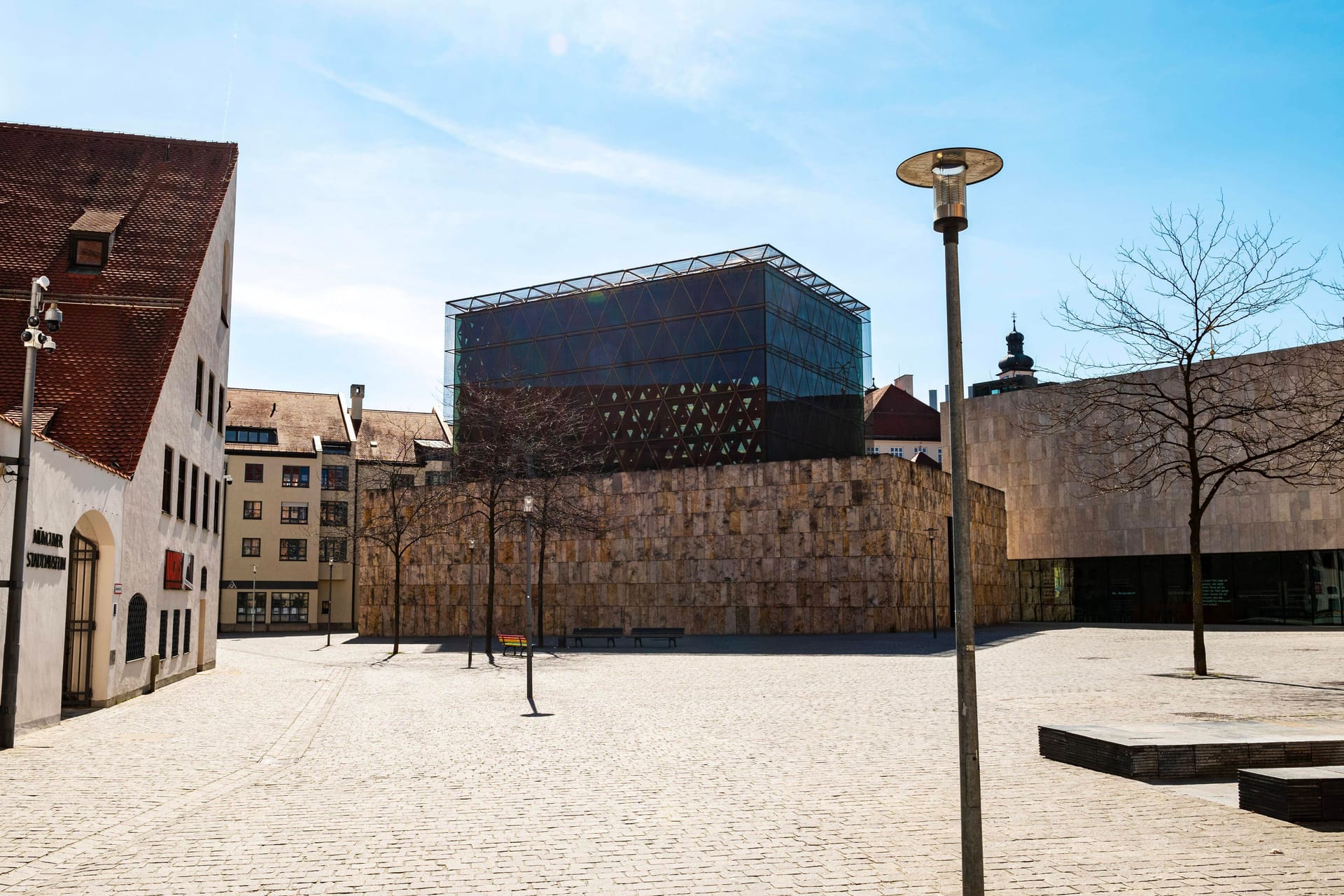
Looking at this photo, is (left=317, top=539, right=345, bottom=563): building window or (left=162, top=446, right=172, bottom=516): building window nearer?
(left=162, top=446, right=172, bottom=516): building window

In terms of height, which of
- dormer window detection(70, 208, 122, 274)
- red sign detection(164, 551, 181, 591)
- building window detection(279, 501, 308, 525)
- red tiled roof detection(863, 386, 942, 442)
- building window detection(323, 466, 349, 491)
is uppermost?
red tiled roof detection(863, 386, 942, 442)

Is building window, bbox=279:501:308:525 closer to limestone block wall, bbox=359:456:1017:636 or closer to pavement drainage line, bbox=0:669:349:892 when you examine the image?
limestone block wall, bbox=359:456:1017:636

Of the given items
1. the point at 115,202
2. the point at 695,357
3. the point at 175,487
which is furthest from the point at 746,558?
the point at 115,202

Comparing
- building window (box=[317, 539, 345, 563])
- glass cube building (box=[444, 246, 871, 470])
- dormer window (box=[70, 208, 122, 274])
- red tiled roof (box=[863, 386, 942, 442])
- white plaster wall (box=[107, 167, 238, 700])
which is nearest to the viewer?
white plaster wall (box=[107, 167, 238, 700])

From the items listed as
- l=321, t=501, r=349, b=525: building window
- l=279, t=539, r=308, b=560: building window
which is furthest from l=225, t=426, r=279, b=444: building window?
l=279, t=539, r=308, b=560: building window

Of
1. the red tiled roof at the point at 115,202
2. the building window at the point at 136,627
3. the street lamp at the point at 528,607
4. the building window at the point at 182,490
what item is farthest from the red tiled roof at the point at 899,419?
the building window at the point at 136,627

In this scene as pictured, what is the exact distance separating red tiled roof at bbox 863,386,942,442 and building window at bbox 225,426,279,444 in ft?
165

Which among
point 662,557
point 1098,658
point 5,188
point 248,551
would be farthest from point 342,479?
point 1098,658

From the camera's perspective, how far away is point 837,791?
34.5 feet

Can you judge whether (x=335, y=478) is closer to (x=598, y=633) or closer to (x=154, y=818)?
(x=598, y=633)

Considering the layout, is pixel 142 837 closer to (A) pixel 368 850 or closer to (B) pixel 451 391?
(A) pixel 368 850

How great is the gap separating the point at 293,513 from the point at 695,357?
32.0 meters

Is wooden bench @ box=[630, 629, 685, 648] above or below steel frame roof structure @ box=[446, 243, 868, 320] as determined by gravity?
below

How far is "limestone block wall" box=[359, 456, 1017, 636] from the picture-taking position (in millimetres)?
46531
